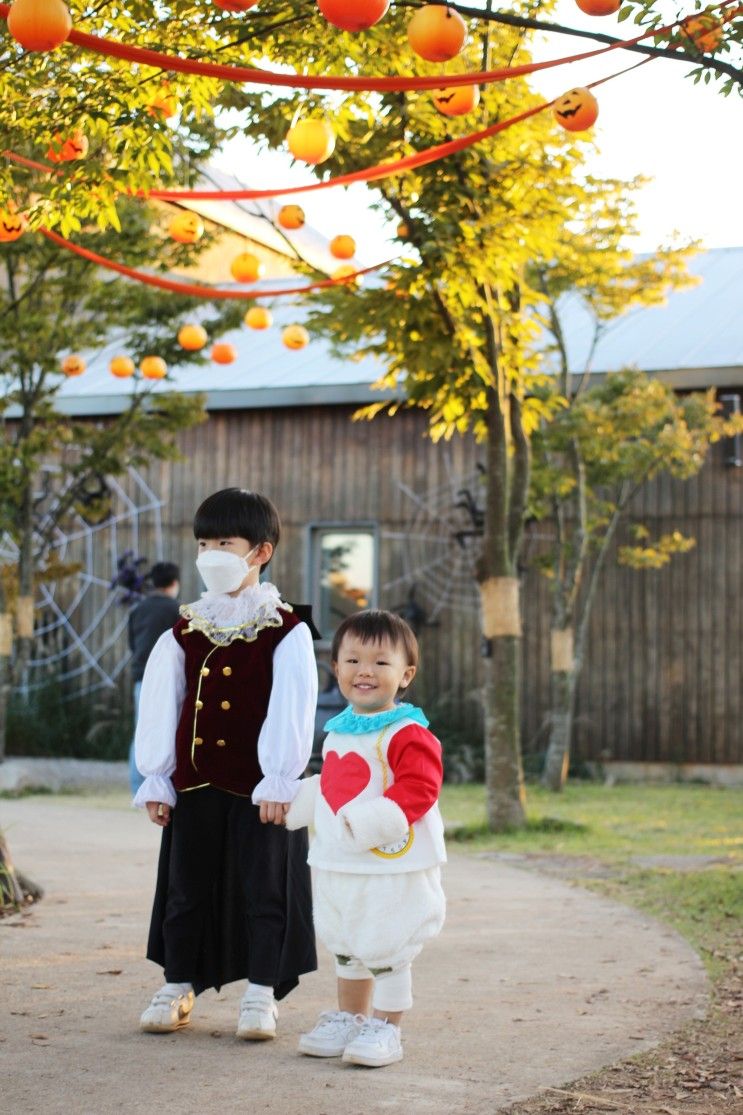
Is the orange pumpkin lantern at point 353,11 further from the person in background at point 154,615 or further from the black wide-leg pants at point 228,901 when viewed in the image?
the person in background at point 154,615

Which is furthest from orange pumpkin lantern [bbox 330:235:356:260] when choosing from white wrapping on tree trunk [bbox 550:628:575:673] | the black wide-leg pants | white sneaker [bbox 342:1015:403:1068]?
white wrapping on tree trunk [bbox 550:628:575:673]

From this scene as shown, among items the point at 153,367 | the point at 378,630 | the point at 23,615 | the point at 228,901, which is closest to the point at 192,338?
the point at 153,367

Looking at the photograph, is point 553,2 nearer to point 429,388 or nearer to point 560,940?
point 429,388

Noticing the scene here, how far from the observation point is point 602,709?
16188 millimetres

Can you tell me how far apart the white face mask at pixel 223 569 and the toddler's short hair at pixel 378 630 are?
16.3 inches

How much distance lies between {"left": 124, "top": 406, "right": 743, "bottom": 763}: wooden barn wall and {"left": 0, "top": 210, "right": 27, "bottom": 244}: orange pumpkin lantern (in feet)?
34.3

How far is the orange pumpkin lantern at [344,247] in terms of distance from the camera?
8609mm

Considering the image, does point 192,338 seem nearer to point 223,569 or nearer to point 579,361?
point 579,361

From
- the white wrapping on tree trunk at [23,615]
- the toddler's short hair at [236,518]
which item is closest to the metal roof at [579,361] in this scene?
the white wrapping on tree trunk at [23,615]

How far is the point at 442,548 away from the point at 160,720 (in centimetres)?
1279

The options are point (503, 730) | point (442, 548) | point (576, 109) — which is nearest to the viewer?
point (576, 109)

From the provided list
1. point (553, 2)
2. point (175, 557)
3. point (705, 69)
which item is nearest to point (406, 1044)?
point (705, 69)

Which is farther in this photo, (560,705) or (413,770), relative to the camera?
(560,705)

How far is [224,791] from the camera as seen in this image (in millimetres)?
4277
